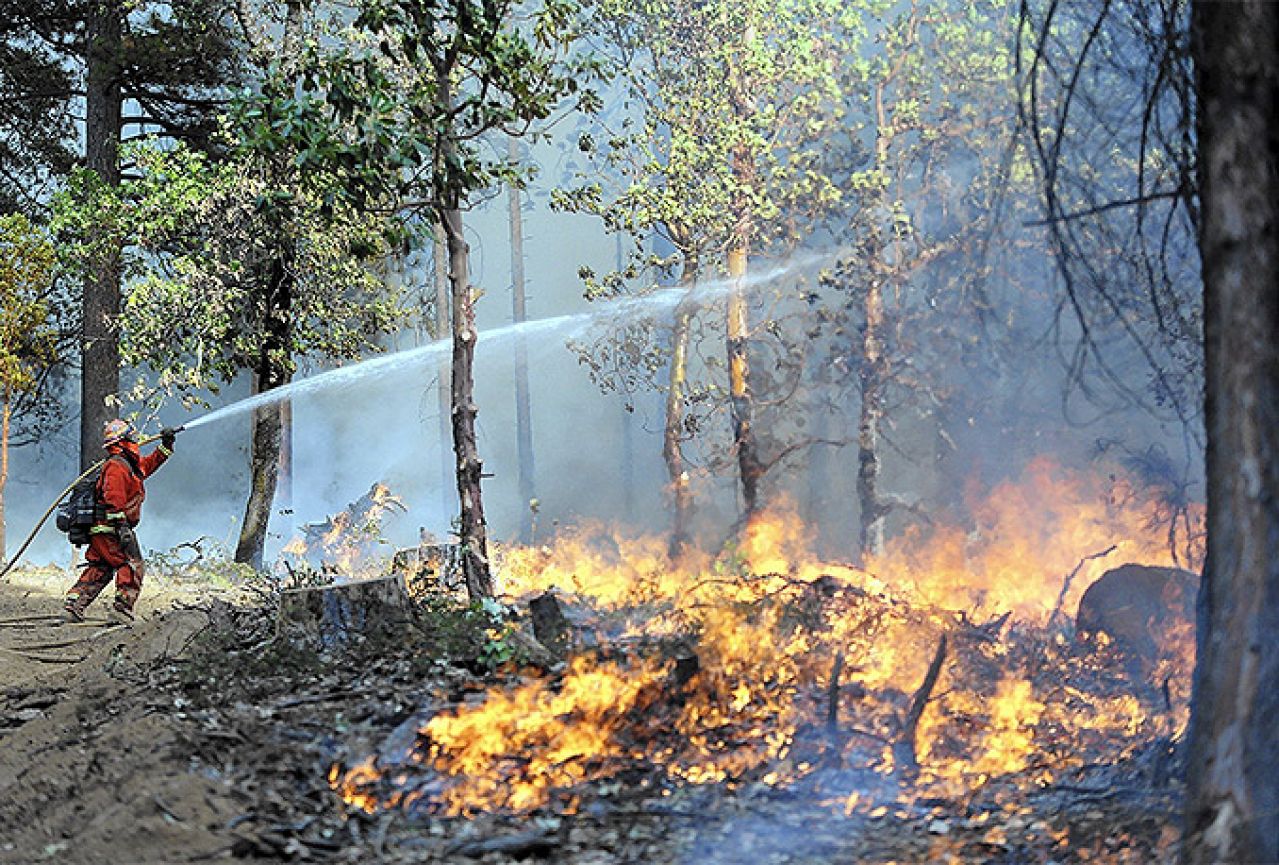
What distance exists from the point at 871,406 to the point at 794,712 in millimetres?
9523

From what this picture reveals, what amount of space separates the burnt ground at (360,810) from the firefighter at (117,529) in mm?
3046

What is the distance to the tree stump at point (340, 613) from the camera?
299 inches

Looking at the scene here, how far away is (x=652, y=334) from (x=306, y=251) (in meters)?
6.69

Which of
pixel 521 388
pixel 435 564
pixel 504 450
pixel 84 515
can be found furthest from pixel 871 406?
pixel 504 450

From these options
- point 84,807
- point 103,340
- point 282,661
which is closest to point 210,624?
point 282,661

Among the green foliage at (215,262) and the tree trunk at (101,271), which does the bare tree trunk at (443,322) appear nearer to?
the green foliage at (215,262)

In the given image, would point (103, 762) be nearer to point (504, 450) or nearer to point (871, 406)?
point (871, 406)

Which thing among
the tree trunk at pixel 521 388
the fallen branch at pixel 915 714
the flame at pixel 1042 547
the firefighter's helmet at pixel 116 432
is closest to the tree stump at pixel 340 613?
the firefighter's helmet at pixel 116 432

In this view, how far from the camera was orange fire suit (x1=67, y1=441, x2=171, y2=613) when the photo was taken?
32.6 ft

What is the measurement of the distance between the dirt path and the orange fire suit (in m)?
1.28

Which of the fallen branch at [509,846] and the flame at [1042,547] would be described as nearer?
the fallen branch at [509,846]

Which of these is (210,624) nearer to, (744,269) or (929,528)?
(744,269)

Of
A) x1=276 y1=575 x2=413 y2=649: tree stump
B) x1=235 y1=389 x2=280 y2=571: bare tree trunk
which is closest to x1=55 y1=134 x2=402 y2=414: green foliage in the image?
x1=235 y1=389 x2=280 y2=571: bare tree trunk

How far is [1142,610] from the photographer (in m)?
7.85
